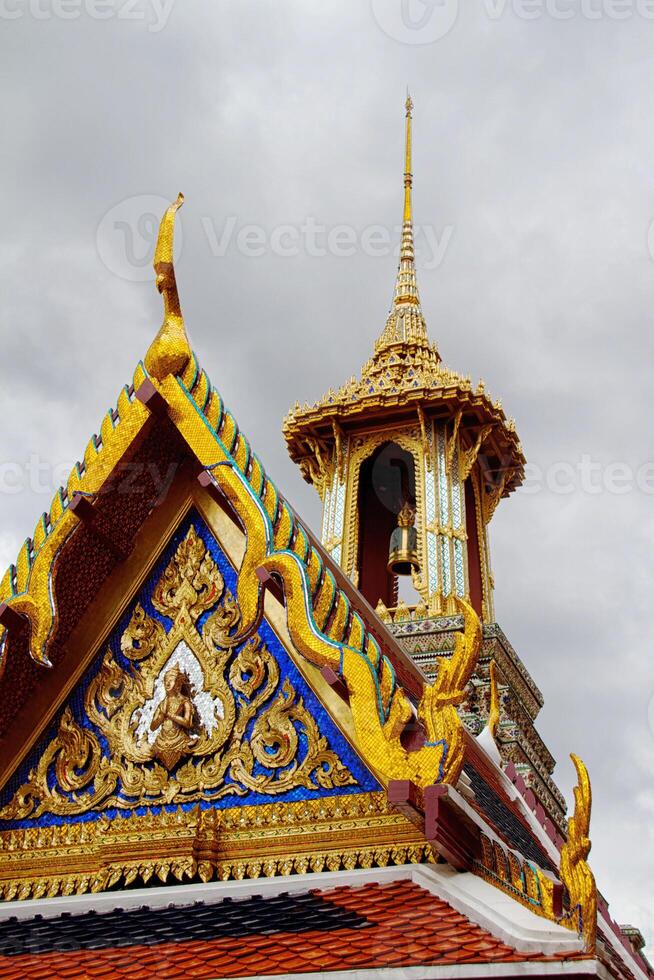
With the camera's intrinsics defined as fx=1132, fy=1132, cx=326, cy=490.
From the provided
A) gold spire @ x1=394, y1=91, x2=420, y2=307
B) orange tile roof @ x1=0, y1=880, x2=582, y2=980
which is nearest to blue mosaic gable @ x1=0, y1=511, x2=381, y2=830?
orange tile roof @ x1=0, y1=880, x2=582, y2=980

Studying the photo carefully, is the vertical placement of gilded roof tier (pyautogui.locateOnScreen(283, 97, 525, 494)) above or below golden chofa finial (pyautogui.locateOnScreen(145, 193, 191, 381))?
above

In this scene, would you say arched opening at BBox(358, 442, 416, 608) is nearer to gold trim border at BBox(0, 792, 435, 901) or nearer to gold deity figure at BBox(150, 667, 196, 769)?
gold deity figure at BBox(150, 667, 196, 769)

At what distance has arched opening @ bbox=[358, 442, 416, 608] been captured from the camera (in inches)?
906

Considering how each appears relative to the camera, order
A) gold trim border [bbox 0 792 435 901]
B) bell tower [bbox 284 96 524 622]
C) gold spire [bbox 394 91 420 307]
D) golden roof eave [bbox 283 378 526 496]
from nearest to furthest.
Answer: gold trim border [bbox 0 792 435 901], bell tower [bbox 284 96 524 622], golden roof eave [bbox 283 378 526 496], gold spire [bbox 394 91 420 307]

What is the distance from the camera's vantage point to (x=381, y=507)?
2438cm

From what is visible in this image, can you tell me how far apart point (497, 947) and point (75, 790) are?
2562 millimetres

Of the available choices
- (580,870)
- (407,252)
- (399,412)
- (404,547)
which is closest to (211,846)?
(580,870)

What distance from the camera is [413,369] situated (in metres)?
23.8

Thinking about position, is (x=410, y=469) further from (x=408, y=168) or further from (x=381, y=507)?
(x=408, y=168)

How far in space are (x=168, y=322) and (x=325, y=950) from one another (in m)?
3.61

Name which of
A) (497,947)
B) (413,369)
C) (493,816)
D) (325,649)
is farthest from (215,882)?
(413,369)

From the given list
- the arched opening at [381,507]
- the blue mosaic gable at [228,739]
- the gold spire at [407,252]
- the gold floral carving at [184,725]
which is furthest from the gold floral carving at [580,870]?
the gold spire at [407,252]

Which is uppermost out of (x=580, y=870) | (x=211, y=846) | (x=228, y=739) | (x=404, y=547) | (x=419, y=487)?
(x=419, y=487)

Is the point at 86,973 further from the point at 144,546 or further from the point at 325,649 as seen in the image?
the point at 144,546
